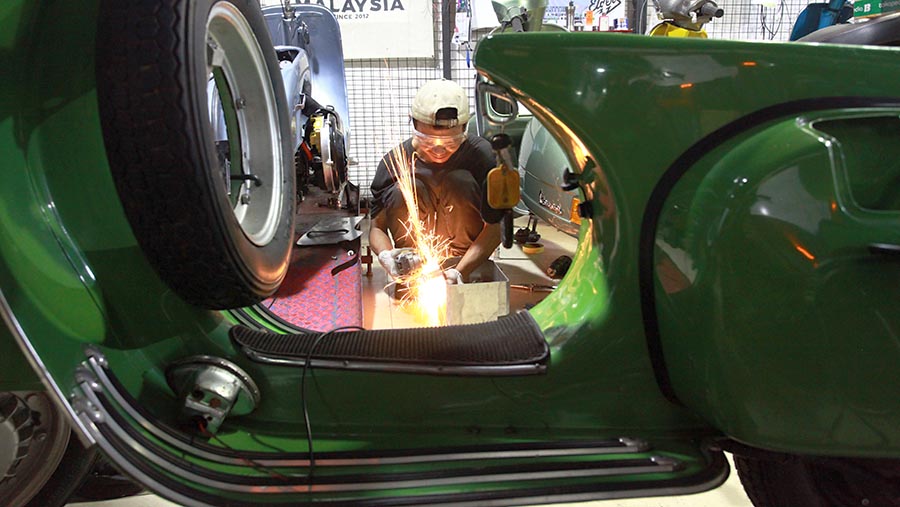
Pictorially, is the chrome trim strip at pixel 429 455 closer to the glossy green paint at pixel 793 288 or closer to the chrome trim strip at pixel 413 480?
the chrome trim strip at pixel 413 480

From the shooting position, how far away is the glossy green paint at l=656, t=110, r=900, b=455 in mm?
960

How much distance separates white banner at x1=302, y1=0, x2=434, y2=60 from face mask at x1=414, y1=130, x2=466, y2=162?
242cm

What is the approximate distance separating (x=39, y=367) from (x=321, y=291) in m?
1.76

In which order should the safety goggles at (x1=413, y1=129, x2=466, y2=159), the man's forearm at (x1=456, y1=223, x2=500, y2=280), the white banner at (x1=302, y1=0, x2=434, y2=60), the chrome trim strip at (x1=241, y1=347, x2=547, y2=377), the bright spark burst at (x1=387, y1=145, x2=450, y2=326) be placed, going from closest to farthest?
the chrome trim strip at (x1=241, y1=347, x2=547, y2=377) < the bright spark burst at (x1=387, y1=145, x2=450, y2=326) < the safety goggles at (x1=413, y1=129, x2=466, y2=159) < the man's forearm at (x1=456, y1=223, x2=500, y2=280) < the white banner at (x1=302, y1=0, x2=434, y2=60)

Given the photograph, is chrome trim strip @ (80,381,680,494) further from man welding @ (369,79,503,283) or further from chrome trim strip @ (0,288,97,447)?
man welding @ (369,79,503,283)

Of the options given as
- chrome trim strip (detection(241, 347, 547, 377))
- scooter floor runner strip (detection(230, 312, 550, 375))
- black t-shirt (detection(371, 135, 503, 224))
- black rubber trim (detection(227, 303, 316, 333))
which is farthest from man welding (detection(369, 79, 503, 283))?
chrome trim strip (detection(241, 347, 547, 377))

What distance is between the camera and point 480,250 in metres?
3.17

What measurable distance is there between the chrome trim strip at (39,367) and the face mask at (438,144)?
2356 mm

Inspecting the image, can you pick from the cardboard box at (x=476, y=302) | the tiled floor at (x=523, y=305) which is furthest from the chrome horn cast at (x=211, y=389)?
the cardboard box at (x=476, y=302)

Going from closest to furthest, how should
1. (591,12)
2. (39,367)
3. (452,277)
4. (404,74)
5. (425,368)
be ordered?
(39,367) < (425,368) < (452,277) < (591,12) < (404,74)

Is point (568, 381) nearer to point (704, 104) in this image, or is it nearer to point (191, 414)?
point (704, 104)

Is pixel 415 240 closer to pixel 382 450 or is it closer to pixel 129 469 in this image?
pixel 382 450

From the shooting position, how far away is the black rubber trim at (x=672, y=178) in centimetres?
105

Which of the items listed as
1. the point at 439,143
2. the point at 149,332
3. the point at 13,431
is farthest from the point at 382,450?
the point at 439,143
